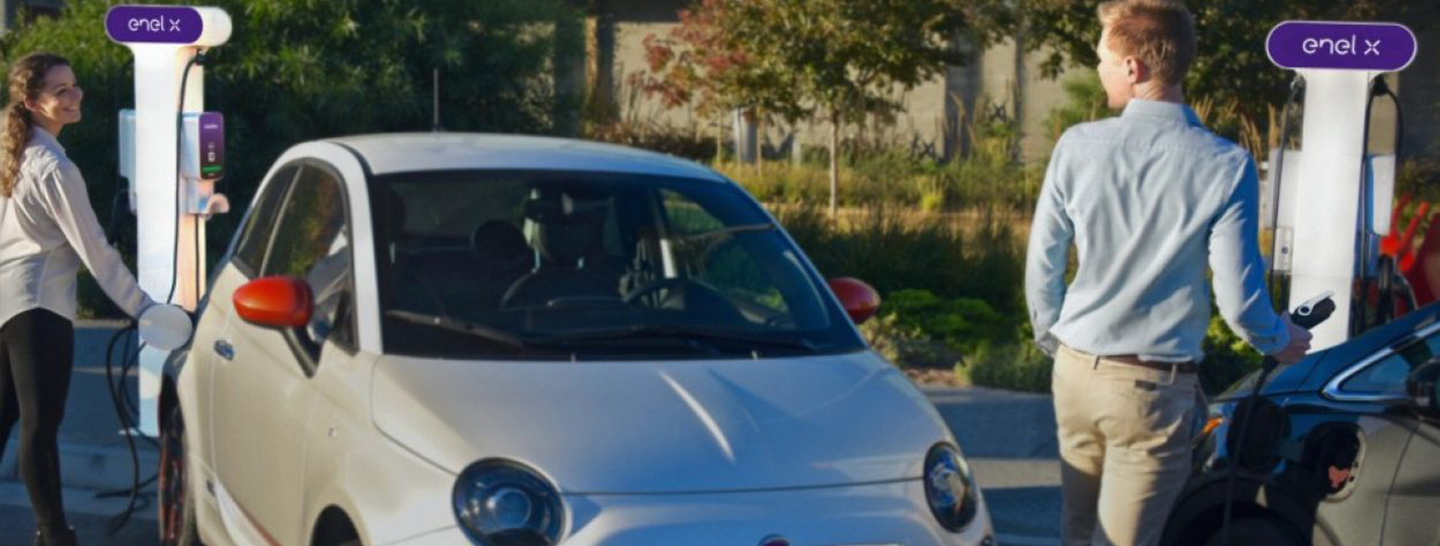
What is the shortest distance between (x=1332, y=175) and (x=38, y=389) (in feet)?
15.8

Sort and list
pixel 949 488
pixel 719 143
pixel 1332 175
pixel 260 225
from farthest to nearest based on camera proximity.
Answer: pixel 719 143
pixel 1332 175
pixel 260 225
pixel 949 488

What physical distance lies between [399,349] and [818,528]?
4.01 feet

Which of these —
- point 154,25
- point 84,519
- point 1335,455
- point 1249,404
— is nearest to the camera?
point 1249,404

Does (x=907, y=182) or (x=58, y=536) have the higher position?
(x=907, y=182)

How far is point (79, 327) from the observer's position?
11703mm

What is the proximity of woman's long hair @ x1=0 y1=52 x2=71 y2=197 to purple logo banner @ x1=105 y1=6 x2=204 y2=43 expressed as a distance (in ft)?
4.23

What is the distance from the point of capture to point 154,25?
25.1ft

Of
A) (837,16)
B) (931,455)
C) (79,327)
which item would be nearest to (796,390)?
(931,455)

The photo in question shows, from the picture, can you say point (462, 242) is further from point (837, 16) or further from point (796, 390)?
point (837, 16)

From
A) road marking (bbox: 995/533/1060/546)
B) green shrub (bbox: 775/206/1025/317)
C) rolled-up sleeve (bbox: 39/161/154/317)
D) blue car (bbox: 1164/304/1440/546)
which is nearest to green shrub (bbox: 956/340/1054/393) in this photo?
green shrub (bbox: 775/206/1025/317)

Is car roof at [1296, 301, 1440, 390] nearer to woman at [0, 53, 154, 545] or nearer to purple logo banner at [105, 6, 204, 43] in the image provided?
woman at [0, 53, 154, 545]

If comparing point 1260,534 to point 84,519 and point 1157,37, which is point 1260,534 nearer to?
point 1157,37

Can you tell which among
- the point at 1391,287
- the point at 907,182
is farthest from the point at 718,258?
the point at 907,182

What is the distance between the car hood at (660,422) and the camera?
430cm
